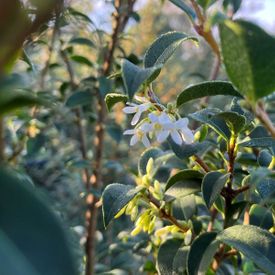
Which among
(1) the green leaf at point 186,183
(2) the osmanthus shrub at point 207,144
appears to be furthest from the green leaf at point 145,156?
(1) the green leaf at point 186,183

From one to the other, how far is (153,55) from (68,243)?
431mm

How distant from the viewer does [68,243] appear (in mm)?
308

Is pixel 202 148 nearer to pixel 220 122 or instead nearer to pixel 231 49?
pixel 220 122

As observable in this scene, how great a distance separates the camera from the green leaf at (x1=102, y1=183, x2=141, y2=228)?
677 millimetres

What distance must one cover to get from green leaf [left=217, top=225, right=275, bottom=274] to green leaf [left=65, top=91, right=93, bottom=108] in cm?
70

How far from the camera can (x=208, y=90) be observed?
26.7 inches

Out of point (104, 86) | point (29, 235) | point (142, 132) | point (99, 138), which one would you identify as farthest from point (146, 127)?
point (99, 138)

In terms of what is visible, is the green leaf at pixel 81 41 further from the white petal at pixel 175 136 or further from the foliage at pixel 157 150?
the white petal at pixel 175 136

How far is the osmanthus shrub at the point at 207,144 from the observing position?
0.52 meters

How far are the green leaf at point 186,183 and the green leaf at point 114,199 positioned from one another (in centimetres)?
8

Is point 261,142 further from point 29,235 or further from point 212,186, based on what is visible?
point 29,235

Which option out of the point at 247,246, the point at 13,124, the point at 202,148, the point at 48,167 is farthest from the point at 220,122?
the point at 48,167

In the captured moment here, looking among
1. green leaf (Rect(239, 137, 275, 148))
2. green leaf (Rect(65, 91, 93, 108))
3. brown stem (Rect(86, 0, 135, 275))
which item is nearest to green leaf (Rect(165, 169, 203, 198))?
green leaf (Rect(239, 137, 275, 148))

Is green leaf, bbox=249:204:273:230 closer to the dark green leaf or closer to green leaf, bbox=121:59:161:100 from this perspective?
the dark green leaf
